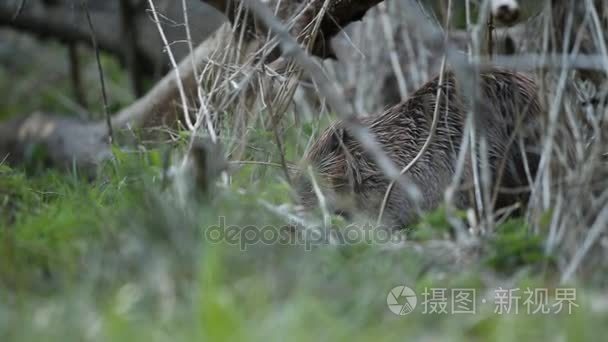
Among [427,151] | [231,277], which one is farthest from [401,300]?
[427,151]

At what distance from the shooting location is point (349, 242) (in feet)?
11.0

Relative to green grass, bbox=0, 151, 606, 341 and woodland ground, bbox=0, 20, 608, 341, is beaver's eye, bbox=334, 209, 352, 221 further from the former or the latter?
green grass, bbox=0, 151, 606, 341

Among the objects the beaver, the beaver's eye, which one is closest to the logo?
the beaver

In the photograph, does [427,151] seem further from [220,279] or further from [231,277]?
[220,279]

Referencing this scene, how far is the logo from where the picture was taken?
2.71 meters

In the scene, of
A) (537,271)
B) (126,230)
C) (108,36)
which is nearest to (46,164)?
(108,36)

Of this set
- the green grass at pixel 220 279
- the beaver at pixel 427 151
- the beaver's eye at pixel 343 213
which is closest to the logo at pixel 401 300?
the green grass at pixel 220 279

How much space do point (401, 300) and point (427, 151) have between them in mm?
1844

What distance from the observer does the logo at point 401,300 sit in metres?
2.71

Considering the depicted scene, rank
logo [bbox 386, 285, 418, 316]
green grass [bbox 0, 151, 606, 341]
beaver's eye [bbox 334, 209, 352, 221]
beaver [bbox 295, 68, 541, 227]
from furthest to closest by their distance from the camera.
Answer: beaver's eye [bbox 334, 209, 352, 221] < beaver [bbox 295, 68, 541, 227] < logo [bbox 386, 285, 418, 316] < green grass [bbox 0, 151, 606, 341]

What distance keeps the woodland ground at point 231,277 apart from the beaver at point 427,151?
29.7 inches

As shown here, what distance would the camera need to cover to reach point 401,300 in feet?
9.11

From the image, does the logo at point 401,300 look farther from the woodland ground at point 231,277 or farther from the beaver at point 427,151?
the beaver at point 427,151

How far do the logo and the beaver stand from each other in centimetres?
128
